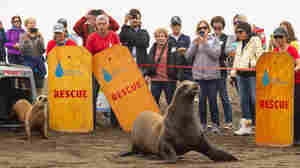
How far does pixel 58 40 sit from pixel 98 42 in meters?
0.81

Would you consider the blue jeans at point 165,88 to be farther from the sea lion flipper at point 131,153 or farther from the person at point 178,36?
the sea lion flipper at point 131,153

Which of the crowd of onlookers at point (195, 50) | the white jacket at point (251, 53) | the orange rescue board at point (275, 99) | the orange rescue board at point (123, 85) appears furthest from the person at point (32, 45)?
the orange rescue board at point (275, 99)

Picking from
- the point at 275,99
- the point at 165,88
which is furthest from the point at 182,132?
the point at 165,88

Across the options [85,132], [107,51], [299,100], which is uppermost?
[107,51]

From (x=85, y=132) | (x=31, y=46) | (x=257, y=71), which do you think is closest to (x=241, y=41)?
(x=257, y=71)

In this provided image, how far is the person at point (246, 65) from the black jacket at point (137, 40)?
78.0 inches

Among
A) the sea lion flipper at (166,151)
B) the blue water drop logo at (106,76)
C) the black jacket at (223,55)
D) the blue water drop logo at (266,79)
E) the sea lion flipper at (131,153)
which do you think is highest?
the black jacket at (223,55)

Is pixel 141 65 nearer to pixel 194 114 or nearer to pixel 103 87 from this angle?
pixel 103 87

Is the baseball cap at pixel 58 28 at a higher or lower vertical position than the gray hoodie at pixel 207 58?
higher

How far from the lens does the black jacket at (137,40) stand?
33.1 ft

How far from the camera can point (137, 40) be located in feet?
33.1

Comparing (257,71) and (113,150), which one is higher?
(257,71)

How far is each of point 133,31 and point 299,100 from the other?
358 cm

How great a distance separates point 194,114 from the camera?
6.06 meters
